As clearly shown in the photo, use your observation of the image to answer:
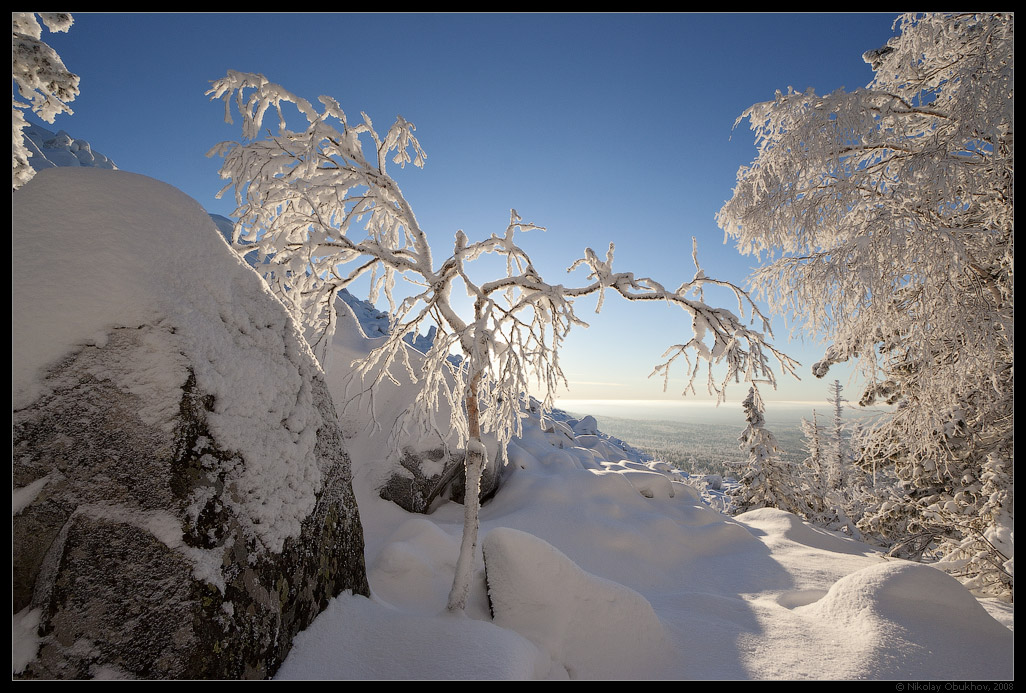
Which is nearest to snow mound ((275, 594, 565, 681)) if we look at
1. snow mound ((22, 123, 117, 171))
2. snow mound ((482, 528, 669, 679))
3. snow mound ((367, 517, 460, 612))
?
snow mound ((482, 528, 669, 679))

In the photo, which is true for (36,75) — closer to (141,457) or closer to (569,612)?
(141,457)

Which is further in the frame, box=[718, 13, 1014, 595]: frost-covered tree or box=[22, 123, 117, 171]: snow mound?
box=[22, 123, 117, 171]: snow mound

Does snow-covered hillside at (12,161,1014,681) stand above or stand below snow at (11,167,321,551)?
below

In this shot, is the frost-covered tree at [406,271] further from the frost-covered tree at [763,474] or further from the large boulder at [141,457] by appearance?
the frost-covered tree at [763,474]

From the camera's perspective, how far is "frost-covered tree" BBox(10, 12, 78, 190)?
16.7 feet

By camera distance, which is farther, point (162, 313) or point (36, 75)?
Answer: point (36, 75)

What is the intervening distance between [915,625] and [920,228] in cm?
432

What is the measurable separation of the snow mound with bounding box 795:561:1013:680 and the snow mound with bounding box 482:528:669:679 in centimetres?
174

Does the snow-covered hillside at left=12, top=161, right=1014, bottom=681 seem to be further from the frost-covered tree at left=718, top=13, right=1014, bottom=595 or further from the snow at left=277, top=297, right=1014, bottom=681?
the frost-covered tree at left=718, top=13, right=1014, bottom=595

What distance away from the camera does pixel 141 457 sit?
7.72 feet

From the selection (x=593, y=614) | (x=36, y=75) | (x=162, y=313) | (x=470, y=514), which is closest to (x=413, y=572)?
(x=470, y=514)

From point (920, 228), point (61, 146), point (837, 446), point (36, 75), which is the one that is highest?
point (61, 146)
